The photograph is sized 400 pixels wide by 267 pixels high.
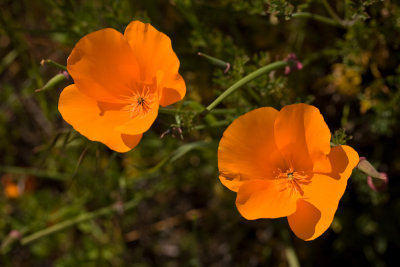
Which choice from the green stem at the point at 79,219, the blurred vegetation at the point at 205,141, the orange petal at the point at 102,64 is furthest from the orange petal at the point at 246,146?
the green stem at the point at 79,219

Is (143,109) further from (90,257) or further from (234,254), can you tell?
(234,254)

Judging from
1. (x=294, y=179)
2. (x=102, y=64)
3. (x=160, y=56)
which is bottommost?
(x=294, y=179)

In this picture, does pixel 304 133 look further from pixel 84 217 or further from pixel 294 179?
pixel 84 217

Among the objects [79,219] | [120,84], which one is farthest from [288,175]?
[79,219]

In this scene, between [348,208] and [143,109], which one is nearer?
[143,109]

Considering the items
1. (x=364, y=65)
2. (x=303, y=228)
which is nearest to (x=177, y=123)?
(x=303, y=228)

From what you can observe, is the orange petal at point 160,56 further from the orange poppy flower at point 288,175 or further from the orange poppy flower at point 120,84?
the orange poppy flower at point 288,175
